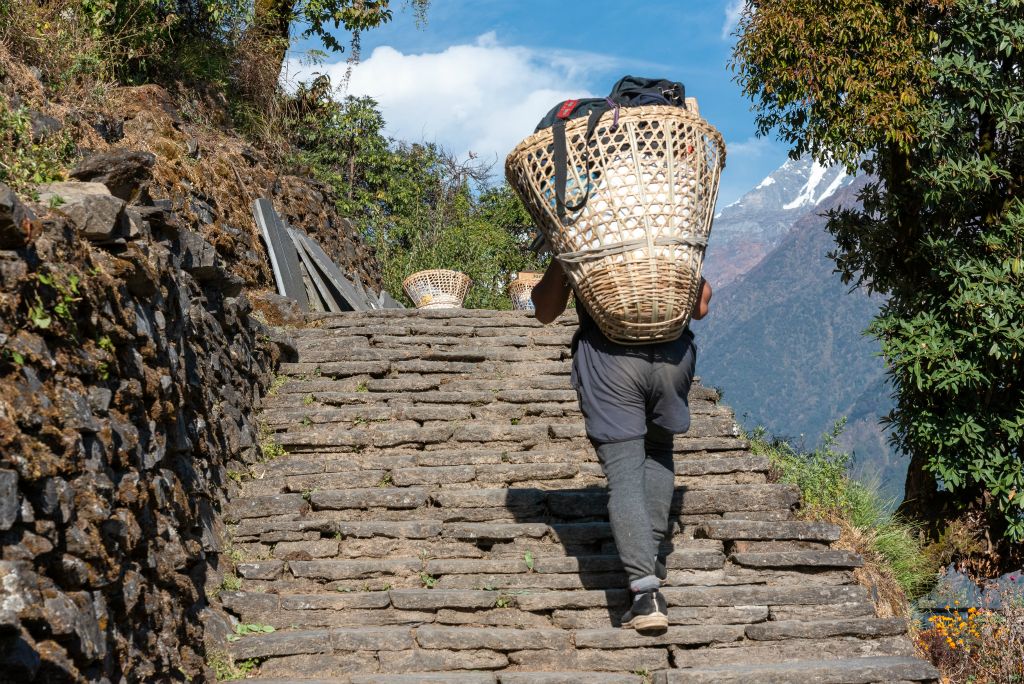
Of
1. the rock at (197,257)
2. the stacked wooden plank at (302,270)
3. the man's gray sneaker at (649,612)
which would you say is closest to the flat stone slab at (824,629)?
the man's gray sneaker at (649,612)

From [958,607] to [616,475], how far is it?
4.01 m

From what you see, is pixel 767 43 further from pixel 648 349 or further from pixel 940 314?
pixel 648 349

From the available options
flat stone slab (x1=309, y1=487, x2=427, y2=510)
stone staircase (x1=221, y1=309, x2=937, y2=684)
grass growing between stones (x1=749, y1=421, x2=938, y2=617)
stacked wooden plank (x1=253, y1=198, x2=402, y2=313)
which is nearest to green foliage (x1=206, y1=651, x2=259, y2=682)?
stone staircase (x1=221, y1=309, x2=937, y2=684)

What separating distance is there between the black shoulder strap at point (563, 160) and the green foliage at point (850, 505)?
3100 mm

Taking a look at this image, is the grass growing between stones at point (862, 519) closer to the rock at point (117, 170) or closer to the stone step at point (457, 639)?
the stone step at point (457, 639)

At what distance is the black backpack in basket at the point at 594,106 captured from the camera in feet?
13.5

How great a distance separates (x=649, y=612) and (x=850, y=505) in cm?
313

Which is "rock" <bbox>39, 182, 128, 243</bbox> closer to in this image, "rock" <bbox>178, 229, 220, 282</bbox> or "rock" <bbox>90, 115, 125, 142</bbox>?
"rock" <bbox>178, 229, 220, 282</bbox>

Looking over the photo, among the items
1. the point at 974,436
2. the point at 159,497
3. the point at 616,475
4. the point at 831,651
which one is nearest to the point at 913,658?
the point at 831,651

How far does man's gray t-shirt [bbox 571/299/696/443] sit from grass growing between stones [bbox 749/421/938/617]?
7.06ft

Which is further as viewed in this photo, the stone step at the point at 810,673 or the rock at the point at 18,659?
the stone step at the point at 810,673

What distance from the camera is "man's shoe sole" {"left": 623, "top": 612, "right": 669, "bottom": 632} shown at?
4.26 meters


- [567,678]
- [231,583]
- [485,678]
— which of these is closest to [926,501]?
[567,678]

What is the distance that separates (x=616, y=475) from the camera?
14.1ft
